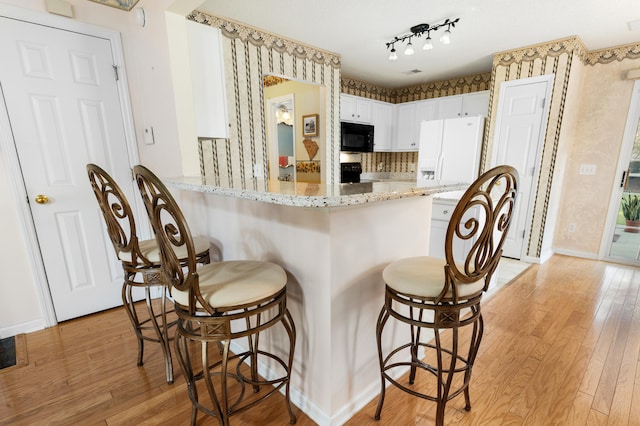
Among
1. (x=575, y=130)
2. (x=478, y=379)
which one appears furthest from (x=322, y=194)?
(x=575, y=130)

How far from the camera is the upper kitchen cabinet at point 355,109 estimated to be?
434 centimetres

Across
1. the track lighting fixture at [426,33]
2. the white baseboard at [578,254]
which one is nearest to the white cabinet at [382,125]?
the track lighting fixture at [426,33]

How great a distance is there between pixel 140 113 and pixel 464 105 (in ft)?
13.9

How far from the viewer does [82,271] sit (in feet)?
7.36

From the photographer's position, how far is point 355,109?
4492 mm

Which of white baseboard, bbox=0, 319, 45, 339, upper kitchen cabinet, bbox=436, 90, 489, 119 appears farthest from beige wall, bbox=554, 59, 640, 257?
white baseboard, bbox=0, 319, 45, 339

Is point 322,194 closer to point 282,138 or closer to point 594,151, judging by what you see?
point 594,151

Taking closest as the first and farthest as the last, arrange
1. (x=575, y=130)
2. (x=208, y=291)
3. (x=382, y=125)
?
(x=208, y=291) → (x=575, y=130) → (x=382, y=125)

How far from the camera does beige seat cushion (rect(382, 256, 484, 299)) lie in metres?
1.06

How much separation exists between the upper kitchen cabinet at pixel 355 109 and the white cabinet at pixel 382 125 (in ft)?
0.47

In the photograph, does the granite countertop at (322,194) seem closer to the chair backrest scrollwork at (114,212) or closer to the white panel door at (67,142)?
the chair backrest scrollwork at (114,212)

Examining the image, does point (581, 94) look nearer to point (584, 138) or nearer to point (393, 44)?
point (584, 138)

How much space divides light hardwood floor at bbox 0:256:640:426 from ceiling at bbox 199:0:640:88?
252 centimetres

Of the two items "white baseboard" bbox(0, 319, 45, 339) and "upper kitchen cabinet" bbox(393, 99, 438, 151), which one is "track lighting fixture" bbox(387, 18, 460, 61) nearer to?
"upper kitchen cabinet" bbox(393, 99, 438, 151)
